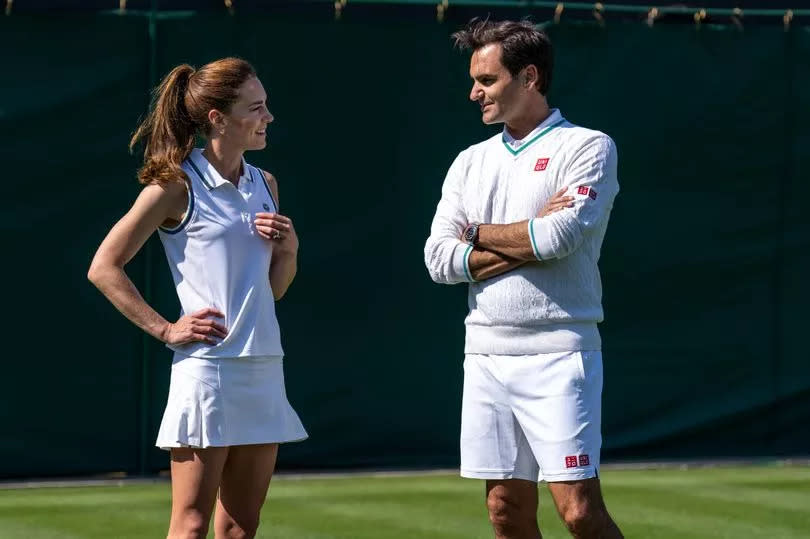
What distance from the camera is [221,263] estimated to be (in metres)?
4.50

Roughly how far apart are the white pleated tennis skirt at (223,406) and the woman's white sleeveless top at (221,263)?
0.13ft

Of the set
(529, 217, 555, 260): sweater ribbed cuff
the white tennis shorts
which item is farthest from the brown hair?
the white tennis shorts

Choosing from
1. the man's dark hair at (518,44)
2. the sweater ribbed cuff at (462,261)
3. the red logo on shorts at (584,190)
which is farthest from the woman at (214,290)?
the red logo on shorts at (584,190)

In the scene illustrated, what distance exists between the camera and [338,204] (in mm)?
9125

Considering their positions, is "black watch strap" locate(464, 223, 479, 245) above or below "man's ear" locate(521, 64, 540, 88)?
below

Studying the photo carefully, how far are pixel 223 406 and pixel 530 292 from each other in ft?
3.42

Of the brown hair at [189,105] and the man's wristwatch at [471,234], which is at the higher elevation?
the brown hair at [189,105]

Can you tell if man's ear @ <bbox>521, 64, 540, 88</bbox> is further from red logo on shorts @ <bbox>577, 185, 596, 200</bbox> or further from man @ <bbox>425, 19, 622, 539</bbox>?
red logo on shorts @ <bbox>577, 185, 596, 200</bbox>

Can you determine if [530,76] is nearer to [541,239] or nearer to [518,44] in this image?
[518,44]

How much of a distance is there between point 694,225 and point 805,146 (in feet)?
2.75

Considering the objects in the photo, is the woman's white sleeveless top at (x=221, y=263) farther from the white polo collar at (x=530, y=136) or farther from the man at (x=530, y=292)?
the white polo collar at (x=530, y=136)

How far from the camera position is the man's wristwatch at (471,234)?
5.03 metres

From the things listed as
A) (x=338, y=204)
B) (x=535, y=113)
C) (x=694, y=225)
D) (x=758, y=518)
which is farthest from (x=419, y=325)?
(x=535, y=113)

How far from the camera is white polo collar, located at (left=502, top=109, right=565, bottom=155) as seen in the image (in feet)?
16.4
